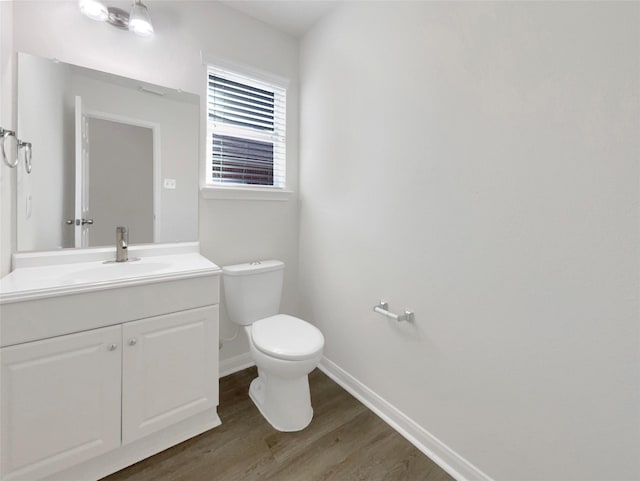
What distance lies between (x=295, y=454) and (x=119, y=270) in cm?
126

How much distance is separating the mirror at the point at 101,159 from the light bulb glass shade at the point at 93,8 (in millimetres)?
256

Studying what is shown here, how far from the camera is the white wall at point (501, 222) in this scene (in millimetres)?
857

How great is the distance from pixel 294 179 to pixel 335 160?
476 millimetres

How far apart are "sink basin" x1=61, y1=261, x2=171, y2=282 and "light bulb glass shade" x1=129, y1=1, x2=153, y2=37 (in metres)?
1.25

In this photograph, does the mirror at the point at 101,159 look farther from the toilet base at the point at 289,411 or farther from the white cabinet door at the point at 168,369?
the toilet base at the point at 289,411

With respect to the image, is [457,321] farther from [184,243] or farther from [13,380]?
[13,380]

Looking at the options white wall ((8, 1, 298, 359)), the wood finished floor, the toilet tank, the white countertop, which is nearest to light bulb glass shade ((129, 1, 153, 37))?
white wall ((8, 1, 298, 359))

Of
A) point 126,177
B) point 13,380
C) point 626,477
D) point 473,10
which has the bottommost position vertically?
point 626,477

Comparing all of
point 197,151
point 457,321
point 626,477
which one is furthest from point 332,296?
point 626,477

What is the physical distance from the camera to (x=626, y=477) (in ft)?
2.79

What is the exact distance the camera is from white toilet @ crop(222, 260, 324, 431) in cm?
146

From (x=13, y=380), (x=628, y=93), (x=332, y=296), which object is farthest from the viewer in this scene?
(x=332, y=296)

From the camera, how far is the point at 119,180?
163cm

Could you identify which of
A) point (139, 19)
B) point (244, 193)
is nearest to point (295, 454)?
point (244, 193)
